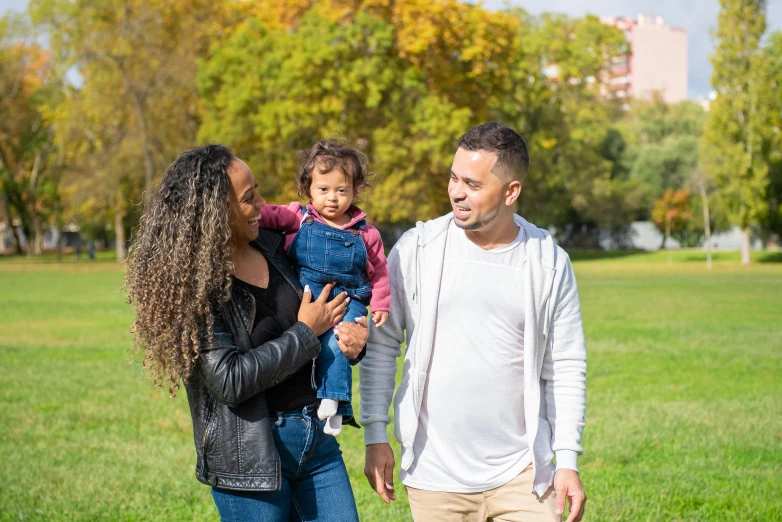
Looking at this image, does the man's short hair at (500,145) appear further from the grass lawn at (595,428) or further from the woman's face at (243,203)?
the grass lawn at (595,428)

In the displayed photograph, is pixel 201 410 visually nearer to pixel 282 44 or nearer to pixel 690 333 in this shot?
pixel 690 333

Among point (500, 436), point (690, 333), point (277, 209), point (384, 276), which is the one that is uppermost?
point (277, 209)

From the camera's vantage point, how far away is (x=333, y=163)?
11.6 ft

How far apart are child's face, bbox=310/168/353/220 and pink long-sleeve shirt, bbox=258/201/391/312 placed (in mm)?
40

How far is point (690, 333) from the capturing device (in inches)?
653

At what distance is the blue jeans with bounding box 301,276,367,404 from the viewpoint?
3.23m

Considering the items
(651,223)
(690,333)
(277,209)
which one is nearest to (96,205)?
(690,333)

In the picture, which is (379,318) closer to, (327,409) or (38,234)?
(327,409)

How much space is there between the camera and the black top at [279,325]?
3107 millimetres

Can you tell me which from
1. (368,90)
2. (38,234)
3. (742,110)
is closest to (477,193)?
(368,90)

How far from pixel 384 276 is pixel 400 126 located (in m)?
37.2

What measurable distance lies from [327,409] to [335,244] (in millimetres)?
617

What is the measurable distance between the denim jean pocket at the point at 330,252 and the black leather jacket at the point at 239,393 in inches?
14.0

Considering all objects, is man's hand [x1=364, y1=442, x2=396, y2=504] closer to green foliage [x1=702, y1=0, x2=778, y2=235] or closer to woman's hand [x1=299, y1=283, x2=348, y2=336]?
woman's hand [x1=299, y1=283, x2=348, y2=336]
